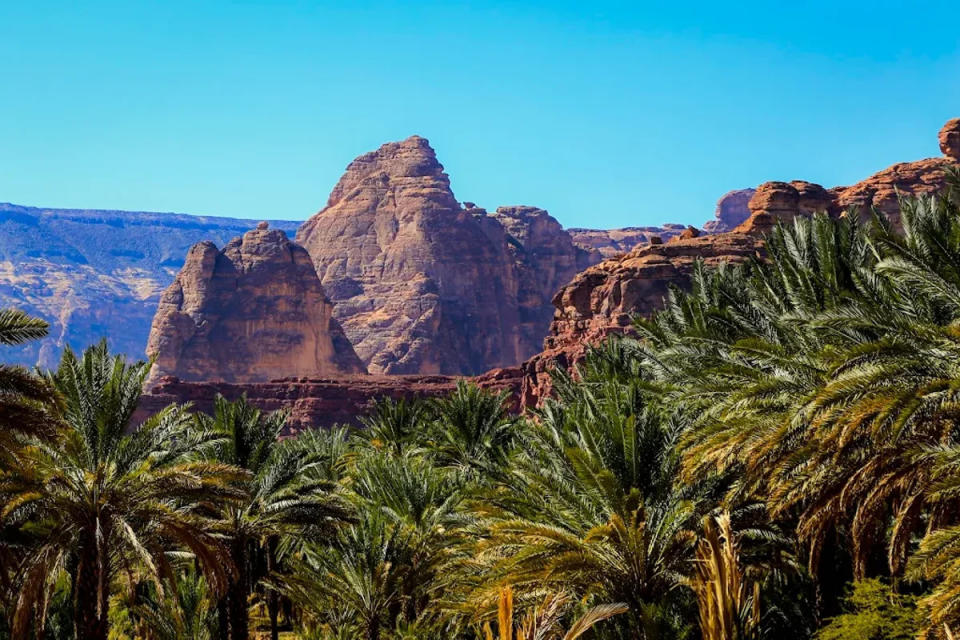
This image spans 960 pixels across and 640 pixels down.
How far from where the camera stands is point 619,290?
79.4m

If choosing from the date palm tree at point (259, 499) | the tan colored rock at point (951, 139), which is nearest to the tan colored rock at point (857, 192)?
the tan colored rock at point (951, 139)

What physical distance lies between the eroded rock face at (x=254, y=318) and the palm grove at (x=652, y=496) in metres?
106

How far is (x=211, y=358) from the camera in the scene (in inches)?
5034

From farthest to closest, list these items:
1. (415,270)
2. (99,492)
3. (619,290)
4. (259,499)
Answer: (415,270)
(619,290)
(259,499)
(99,492)

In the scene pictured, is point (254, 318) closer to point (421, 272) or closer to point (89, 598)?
point (421, 272)

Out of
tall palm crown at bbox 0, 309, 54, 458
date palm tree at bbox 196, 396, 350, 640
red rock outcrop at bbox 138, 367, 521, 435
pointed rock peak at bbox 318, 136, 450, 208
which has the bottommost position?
date palm tree at bbox 196, 396, 350, 640

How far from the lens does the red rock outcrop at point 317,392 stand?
Result: 98062 millimetres

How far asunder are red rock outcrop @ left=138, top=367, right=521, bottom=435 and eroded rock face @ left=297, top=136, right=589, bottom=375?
3608cm

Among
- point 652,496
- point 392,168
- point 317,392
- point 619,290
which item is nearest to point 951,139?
point 619,290

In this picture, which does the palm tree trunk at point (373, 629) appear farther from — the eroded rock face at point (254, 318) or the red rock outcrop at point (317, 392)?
the eroded rock face at point (254, 318)

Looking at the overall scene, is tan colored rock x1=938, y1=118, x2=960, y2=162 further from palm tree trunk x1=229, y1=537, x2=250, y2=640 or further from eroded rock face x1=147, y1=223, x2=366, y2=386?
eroded rock face x1=147, y1=223, x2=366, y2=386

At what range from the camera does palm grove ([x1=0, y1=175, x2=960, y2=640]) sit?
14422 millimetres

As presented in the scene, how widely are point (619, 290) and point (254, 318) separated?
62255 mm

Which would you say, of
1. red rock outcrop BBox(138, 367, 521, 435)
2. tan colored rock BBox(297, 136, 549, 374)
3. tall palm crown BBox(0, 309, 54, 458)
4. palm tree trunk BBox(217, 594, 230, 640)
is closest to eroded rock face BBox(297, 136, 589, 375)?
tan colored rock BBox(297, 136, 549, 374)
